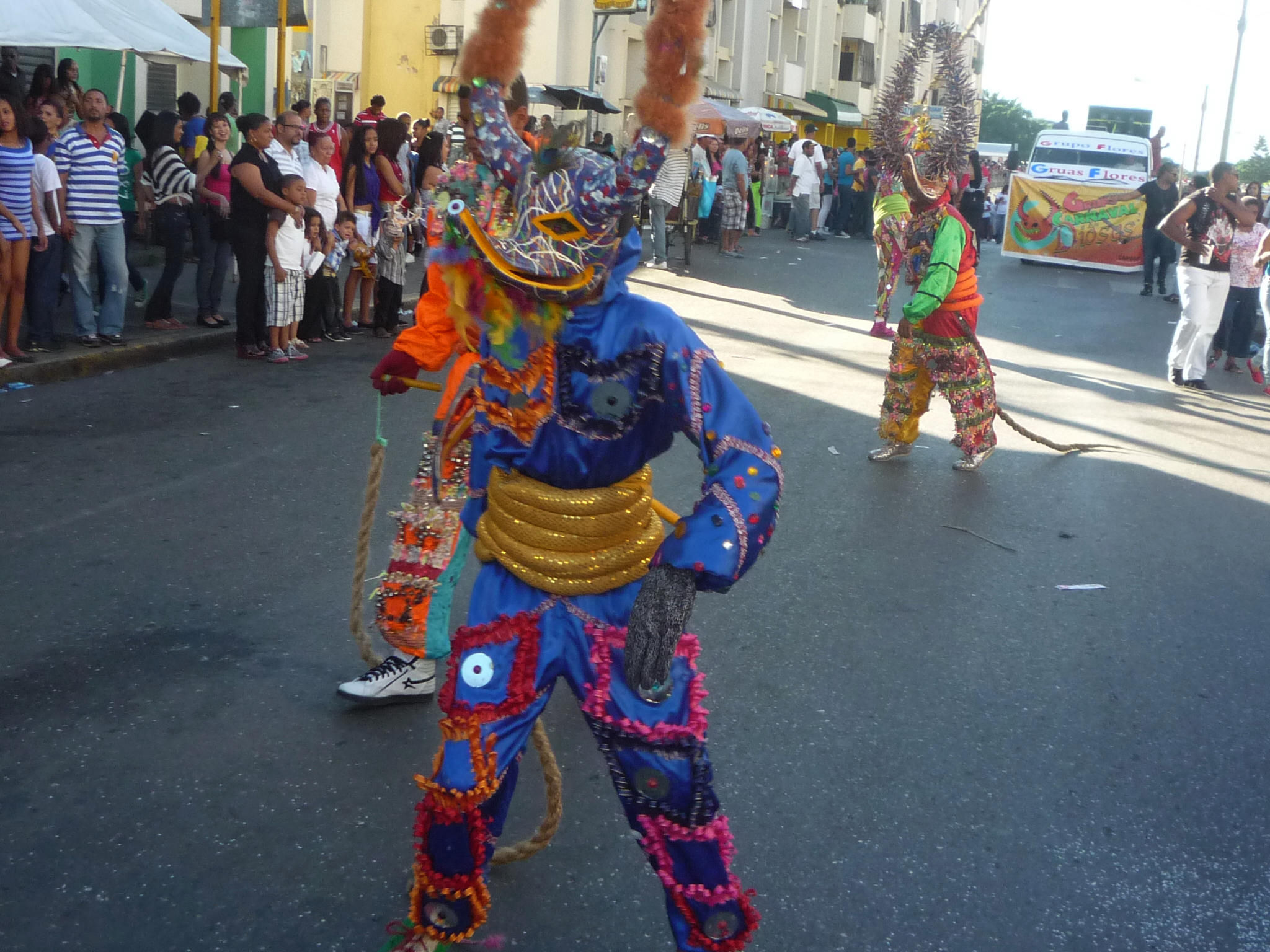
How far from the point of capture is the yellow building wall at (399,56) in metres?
30.0

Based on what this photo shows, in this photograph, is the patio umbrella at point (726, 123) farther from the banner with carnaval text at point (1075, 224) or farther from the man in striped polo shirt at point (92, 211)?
the man in striped polo shirt at point (92, 211)

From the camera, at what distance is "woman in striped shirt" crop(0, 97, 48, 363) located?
26.9 ft

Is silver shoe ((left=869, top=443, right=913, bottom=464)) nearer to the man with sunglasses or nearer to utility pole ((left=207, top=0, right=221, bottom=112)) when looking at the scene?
the man with sunglasses

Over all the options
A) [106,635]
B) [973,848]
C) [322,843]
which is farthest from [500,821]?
[106,635]

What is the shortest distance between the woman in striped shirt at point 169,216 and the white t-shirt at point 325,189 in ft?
4.33

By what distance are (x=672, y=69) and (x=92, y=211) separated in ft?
25.6

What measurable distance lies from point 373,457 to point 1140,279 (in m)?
21.3

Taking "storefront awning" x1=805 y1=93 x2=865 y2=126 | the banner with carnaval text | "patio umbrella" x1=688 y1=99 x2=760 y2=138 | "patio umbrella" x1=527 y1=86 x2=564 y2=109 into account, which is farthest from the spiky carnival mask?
"storefront awning" x1=805 y1=93 x2=865 y2=126

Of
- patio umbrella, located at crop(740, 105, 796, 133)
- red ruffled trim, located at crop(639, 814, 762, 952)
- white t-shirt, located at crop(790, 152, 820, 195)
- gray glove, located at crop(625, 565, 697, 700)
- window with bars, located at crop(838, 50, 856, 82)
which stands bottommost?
red ruffled trim, located at crop(639, 814, 762, 952)

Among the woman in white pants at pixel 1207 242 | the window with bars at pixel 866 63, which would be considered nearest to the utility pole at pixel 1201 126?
the window with bars at pixel 866 63

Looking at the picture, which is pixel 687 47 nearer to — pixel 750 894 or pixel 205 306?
pixel 750 894

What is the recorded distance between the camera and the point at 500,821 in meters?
2.66

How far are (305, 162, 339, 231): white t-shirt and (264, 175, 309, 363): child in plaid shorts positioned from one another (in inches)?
13.6

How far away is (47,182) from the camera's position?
872 centimetres
